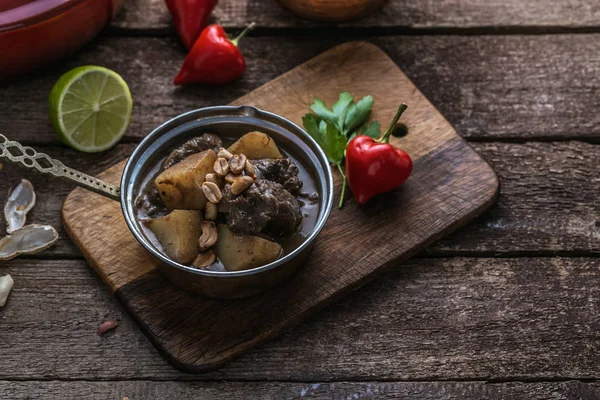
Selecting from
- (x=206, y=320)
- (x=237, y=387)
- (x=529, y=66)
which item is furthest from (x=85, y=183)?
(x=529, y=66)

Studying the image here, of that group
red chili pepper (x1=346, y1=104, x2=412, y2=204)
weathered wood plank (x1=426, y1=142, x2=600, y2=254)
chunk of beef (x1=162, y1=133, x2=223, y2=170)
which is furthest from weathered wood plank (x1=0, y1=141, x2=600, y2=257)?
chunk of beef (x1=162, y1=133, x2=223, y2=170)

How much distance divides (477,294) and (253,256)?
767mm

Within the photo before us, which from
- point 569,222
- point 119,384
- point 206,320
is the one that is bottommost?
point 119,384

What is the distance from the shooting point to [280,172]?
2391 mm

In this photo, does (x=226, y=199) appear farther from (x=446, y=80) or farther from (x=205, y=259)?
(x=446, y=80)

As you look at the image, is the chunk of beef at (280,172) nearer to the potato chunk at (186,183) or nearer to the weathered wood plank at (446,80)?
the potato chunk at (186,183)

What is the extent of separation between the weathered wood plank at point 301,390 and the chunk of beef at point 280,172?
603mm

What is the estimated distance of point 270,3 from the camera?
328 cm

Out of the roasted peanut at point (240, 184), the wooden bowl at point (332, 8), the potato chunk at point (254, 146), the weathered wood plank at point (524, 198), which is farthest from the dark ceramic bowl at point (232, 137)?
the wooden bowl at point (332, 8)

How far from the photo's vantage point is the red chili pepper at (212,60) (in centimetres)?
289

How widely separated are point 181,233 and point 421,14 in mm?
Result: 1577

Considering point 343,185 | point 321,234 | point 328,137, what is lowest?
point 321,234

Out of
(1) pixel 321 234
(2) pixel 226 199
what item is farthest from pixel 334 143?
(2) pixel 226 199

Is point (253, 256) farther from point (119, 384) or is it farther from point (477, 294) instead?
point (477, 294)
